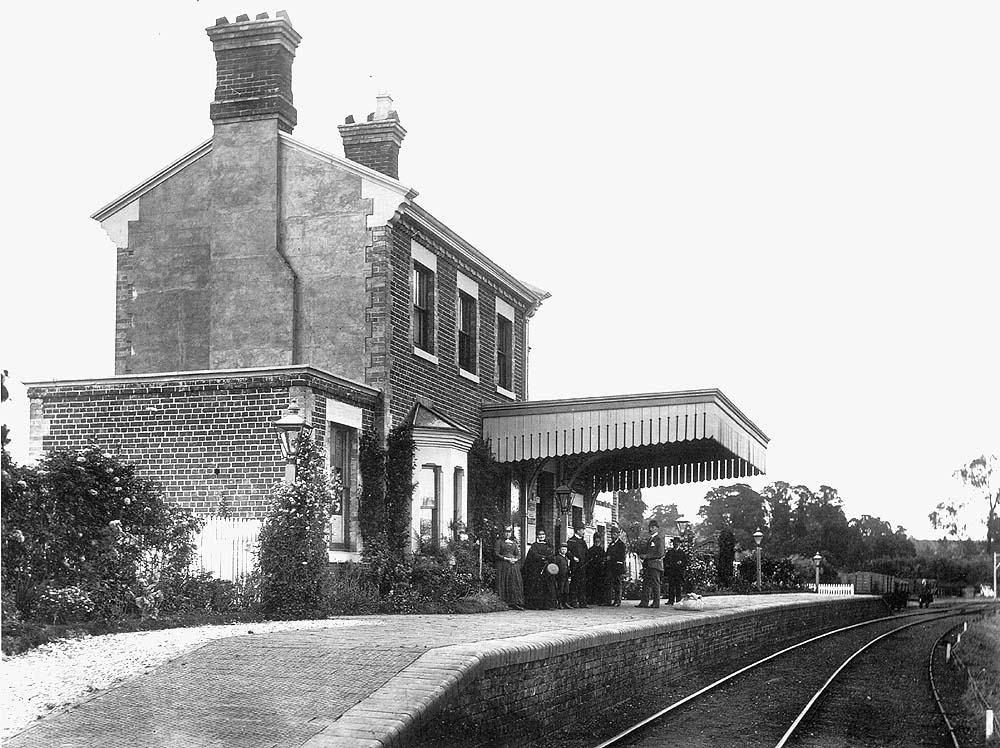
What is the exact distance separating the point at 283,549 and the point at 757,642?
11.4m

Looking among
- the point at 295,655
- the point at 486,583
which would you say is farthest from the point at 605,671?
the point at 486,583

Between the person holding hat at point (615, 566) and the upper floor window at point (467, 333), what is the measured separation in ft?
13.7

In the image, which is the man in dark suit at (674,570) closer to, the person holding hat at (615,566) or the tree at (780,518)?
the person holding hat at (615,566)

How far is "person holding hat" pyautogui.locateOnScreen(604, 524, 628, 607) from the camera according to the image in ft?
67.2

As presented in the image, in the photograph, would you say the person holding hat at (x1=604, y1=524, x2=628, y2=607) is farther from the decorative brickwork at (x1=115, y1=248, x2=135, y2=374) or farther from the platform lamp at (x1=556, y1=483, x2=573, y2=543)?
the decorative brickwork at (x1=115, y1=248, x2=135, y2=374)

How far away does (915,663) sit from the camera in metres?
22.4

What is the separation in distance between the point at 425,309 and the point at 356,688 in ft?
42.3

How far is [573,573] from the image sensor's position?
2017cm

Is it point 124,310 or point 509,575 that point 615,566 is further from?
point 124,310

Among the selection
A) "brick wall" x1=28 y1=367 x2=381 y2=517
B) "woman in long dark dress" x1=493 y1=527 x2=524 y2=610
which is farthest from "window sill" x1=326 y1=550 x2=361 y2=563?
"woman in long dark dress" x1=493 y1=527 x2=524 y2=610

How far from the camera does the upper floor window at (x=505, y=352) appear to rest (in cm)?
2505

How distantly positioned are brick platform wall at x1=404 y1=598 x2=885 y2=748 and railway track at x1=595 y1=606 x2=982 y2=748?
1.73 ft

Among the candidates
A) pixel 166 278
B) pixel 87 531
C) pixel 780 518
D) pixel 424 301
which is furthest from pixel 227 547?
pixel 780 518

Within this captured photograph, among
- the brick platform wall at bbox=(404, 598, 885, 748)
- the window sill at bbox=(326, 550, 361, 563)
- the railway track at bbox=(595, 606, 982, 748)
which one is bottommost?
the railway track at bbox=(595, 606, 982, 748)
